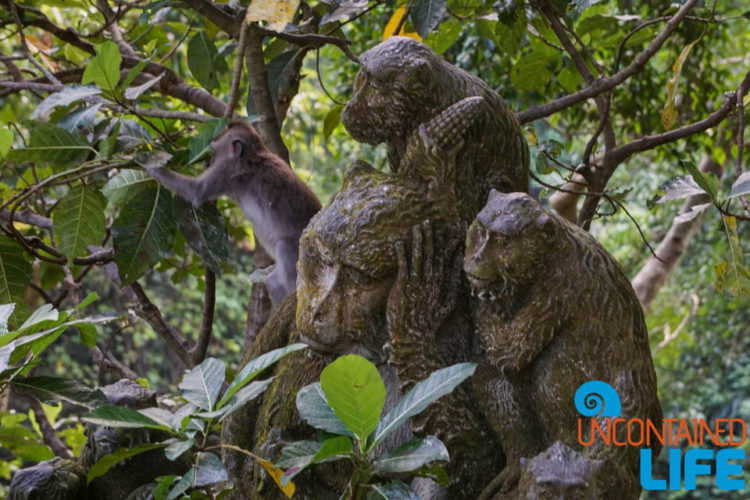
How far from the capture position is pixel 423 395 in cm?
98

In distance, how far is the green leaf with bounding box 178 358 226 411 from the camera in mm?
1094

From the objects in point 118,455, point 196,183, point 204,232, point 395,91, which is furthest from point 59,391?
point 196,183

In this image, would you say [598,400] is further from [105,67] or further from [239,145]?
[239,145]

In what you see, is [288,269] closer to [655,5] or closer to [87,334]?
[87,334]

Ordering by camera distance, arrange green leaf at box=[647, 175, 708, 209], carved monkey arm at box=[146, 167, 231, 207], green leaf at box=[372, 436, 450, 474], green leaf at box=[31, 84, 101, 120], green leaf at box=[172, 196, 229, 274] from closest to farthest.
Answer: green leaf at box=[372, 436, 450, 474]
green leaf at box=[647, 175, 708, 209]
green leaf at box=[31, 84, 101, 120]
green leaf at box=[172, 196, 229, 274]
carved monkey arm at box=[146, 167, 231, 207]

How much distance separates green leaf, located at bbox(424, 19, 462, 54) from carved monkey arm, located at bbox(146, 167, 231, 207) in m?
0.69

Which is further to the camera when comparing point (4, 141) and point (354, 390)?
point (4, 141)

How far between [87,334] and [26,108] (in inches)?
156

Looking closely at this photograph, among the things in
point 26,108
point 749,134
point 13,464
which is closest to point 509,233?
point 13,464

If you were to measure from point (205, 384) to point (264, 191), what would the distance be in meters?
1.16

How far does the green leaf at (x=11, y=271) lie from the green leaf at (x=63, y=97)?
334mm

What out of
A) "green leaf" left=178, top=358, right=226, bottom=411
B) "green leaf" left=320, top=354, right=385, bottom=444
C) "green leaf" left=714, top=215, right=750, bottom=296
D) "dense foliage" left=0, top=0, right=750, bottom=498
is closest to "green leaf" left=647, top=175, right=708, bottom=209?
"dense foliage" left=0, top=0, right=750, bottom=498

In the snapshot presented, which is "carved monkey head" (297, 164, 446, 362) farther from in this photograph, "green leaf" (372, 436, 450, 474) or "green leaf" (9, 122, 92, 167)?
"green leaf" (9, 122, 92, 167)

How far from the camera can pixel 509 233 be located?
3.43 ft
